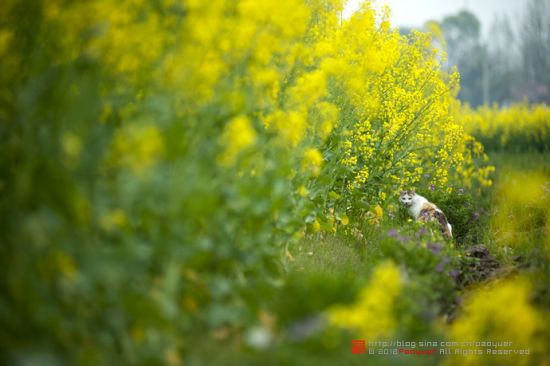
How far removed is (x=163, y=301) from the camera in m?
2.35

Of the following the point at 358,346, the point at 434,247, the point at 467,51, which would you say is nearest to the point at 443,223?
the point at 434,247

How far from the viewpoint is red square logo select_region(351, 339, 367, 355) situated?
9.24 feet

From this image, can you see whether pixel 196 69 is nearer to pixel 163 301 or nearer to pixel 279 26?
pixel 279 26

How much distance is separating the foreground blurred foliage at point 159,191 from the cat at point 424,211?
A: 1.99 metres

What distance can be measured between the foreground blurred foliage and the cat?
1.99 meters

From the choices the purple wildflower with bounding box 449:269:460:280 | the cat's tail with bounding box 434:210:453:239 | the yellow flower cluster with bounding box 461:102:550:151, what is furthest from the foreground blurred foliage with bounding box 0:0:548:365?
the yellow flower cluster with bounding box 461:102:550:151

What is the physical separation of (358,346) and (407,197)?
166 inches

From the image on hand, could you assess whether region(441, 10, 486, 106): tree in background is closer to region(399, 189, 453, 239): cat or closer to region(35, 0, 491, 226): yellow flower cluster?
region(399, 189, 453, 239): cat

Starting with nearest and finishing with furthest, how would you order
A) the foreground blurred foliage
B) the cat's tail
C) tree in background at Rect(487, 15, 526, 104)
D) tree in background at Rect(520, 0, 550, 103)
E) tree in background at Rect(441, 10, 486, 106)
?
the foreground blurred foliage < the cat's tail < tree in background at Rect(520, 0, 550, 103) < tree in background at Rect(487, 15, 526, 104) < tree in background at Rect(441, 10, 486, 106)

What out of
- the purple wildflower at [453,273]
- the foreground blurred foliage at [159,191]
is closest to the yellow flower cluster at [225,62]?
the foreground blurred foliage at [159,191]

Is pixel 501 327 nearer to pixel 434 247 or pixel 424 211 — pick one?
pixel 434 247

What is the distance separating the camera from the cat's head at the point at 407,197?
6.75 metres

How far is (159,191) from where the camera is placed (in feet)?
7.70

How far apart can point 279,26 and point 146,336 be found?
6.69 feet
